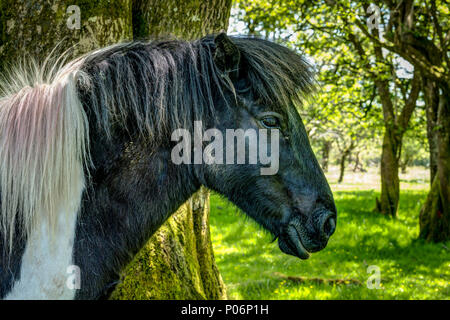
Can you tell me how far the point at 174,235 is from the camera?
3.62 meters

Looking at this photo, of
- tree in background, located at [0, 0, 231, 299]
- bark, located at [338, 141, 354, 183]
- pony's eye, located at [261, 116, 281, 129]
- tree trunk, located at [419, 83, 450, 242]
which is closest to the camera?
pony's eye, located at [261, 116, 281, 129]

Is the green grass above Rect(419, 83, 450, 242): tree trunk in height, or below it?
below

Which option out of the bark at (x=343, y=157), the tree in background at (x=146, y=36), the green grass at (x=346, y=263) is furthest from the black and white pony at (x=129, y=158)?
the bark at (x=343, y=157)

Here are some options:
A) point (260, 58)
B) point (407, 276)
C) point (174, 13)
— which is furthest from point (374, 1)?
point (260, 58)

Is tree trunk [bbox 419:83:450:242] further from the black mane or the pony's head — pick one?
the black mane

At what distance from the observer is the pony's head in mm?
2199

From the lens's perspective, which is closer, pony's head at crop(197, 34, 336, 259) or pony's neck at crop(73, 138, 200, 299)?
pony's neck at crop(73, 138, 200, 299)

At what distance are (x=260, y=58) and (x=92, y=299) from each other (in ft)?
4.89

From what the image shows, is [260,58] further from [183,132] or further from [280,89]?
[183,132]

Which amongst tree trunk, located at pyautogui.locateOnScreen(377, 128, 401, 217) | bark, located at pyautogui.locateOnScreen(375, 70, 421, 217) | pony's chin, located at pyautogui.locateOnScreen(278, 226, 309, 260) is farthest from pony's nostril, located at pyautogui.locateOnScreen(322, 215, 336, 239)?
tree trunk, located at pyautogui.locateOnScreen(377, 128, 401, 217)

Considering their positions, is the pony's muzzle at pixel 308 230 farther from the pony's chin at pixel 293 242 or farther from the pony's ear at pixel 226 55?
the pony's ear at pixel 226 55

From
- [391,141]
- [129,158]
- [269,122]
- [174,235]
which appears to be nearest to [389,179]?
[391,141]

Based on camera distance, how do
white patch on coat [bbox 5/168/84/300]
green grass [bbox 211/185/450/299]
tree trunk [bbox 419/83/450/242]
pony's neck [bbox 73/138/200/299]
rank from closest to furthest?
white patch on coat [bbox 5/168/84/300], pony's neck [bbox 73/138/200/299], green grass [bbox 211/185/450/299], tree trunk [bbox 419/83/450/242]

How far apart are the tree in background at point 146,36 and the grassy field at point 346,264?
78cm
